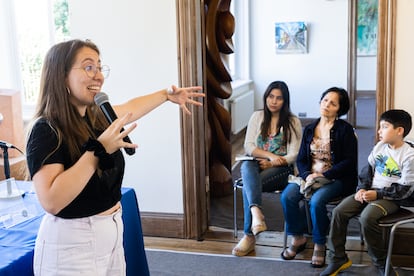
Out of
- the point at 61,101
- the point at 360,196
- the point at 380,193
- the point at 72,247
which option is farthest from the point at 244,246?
the point at 61,101

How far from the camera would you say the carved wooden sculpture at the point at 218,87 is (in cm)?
423

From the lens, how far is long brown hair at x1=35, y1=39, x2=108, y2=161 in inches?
59.4

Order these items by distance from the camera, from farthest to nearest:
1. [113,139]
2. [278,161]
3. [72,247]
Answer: [278,161], [72,247], [113,139]

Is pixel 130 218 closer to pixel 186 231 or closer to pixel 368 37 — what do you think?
Result: pixel 186 231

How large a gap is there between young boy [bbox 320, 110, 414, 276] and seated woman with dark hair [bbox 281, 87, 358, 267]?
15 cm

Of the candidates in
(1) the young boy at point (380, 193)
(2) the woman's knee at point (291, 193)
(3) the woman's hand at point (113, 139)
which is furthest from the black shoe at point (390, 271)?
(3) the woman's hand at point (113, 139)

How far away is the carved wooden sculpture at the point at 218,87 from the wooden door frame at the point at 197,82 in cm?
76

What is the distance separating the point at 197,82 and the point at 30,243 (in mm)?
1921

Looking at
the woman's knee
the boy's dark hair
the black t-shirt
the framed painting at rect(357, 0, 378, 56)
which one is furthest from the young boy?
the framed painting at rect(357, 0, 378, 56)

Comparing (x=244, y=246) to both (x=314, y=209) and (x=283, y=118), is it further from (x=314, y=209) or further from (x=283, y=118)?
(x=283, y=118)

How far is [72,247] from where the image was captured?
151 centimetres

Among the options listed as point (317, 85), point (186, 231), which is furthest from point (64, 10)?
point (317, 85)

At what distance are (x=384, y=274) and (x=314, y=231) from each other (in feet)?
1.59

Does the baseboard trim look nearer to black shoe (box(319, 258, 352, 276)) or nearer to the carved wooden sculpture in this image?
the carved wooden sculpture
